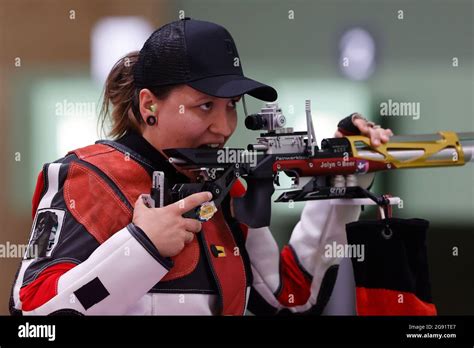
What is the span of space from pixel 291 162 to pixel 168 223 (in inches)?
10.7

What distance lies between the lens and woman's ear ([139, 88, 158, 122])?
1121 mm

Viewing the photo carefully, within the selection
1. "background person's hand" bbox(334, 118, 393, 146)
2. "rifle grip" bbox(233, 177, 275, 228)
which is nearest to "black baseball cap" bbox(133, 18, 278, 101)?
"rifle grip" bbox(233, 177, 275, 228)

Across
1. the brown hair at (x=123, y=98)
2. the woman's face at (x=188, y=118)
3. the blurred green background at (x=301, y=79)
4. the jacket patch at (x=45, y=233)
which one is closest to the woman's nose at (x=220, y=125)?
the woman's face at (x=188, y=118)

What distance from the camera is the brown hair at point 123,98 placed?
1.18 meters

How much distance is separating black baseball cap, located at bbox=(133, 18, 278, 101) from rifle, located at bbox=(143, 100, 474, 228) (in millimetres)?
86

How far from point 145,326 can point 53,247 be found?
193 millimetres

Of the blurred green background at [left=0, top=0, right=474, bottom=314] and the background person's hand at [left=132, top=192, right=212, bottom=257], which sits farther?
the blurred green background at [left=0, top=0, right=474, bottom=314]

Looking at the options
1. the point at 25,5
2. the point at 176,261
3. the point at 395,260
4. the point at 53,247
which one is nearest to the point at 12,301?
the point at 53,247

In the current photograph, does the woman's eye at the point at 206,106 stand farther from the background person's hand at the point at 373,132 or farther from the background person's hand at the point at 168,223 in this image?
the background person's hand at the point at 373,132

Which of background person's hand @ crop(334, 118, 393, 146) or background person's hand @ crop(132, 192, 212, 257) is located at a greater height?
background person's hand @ crop(334, 118, 393, 146)

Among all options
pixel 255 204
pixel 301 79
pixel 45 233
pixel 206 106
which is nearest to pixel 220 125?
pixel 206 106

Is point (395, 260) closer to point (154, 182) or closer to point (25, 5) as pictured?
point (154, 182)

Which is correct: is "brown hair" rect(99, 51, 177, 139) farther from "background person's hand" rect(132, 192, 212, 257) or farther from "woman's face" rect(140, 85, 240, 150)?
"background person's hand" rect(132, 192, 212, 257)

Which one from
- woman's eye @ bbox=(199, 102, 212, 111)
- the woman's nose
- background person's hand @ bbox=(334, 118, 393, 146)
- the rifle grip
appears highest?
woman's eye @ bbox=(199, 102, 212, 111)
